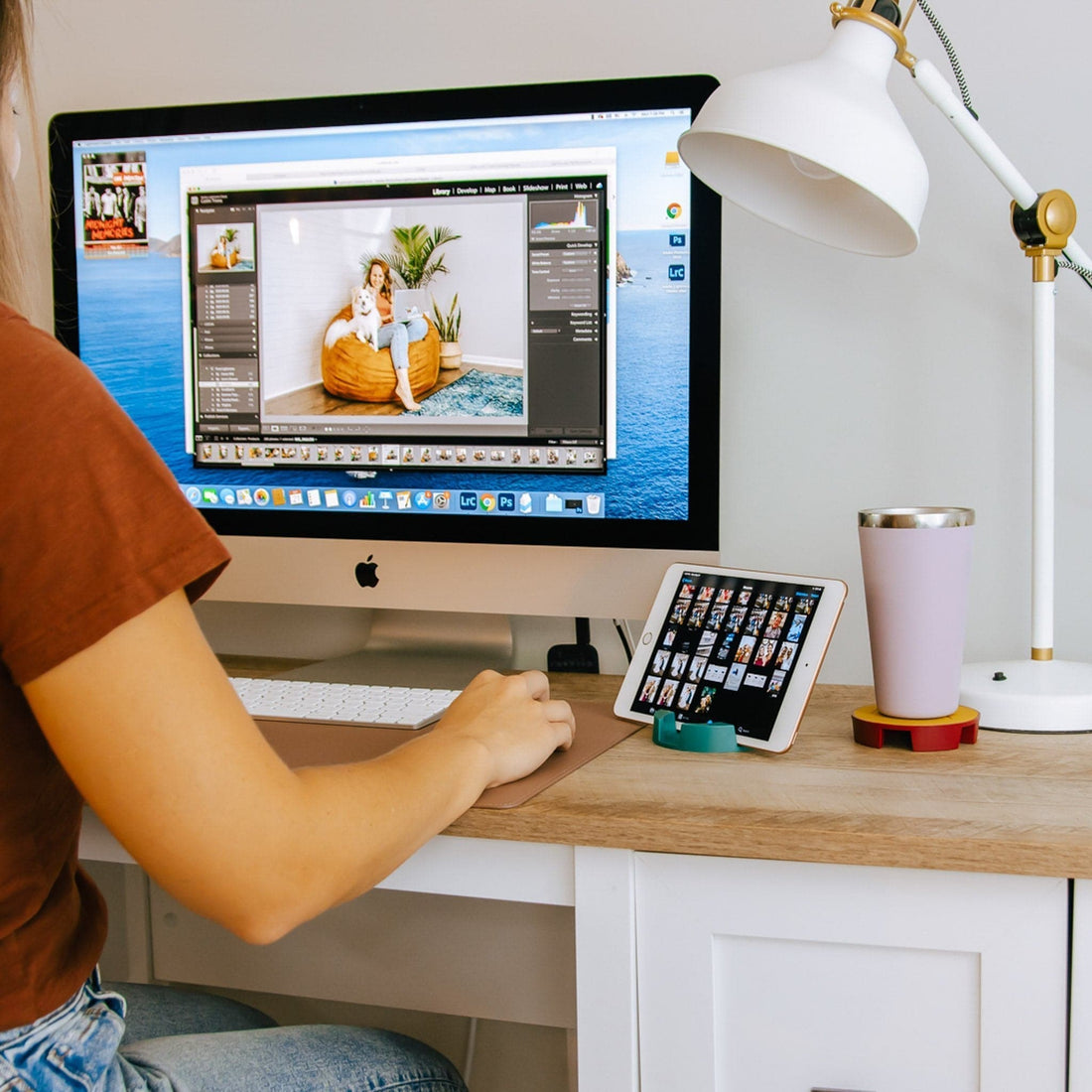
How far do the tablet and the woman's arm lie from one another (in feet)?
1.02

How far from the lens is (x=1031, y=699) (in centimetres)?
93

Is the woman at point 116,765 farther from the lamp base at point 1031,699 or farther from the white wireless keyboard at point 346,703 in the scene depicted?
the lamp base at point 1031,699

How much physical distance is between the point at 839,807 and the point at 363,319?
642 mm

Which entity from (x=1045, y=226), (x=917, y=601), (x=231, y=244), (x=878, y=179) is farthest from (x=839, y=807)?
(x=231, y=244)

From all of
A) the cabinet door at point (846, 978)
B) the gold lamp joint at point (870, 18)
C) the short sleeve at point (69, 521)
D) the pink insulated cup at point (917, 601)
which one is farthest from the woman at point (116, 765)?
the gold lamp joint at point (870, 18)

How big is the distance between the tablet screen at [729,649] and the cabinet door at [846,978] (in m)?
0.17

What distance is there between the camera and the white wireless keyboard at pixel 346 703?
950mm

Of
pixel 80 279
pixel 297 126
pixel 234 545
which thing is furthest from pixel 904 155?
pixel 80 279

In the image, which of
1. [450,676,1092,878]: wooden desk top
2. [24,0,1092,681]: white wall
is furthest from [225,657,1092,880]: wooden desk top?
[24,0,1092,681]: white wall

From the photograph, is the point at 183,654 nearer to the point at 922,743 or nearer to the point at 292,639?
the point at 922,743

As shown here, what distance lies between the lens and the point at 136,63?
1.44 metres

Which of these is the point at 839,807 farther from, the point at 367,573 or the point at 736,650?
the point at 367,573

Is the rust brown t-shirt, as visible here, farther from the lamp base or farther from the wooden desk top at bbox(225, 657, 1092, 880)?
the lamp base

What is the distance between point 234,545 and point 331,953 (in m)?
0.51
